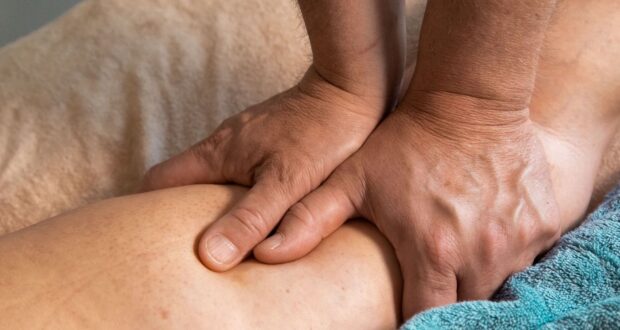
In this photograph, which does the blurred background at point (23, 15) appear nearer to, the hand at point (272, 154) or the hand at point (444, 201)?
the hand at point (272, 154)

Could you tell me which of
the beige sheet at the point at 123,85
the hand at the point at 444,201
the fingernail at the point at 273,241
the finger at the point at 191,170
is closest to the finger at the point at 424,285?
the hand at the point at 444,201

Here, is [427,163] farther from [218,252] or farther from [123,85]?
[123,85]

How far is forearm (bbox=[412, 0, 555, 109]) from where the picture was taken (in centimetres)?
78

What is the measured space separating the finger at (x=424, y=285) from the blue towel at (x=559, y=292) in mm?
63

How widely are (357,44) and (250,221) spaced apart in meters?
0.27

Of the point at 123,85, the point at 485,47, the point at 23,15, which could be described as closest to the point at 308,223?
the point at 485,47

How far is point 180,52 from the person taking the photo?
128 centimetres

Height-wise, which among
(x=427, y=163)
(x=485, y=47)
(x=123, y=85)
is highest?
(x=485, y=47)

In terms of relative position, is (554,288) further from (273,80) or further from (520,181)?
(273,80)

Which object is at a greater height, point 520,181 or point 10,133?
point 520,181

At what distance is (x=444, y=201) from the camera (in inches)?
31.2

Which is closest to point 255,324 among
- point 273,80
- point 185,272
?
point 185,272

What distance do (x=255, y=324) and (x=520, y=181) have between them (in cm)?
35

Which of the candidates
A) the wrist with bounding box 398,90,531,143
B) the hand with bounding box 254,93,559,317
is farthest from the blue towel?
the wrist with bounding box 398,90,531,143
